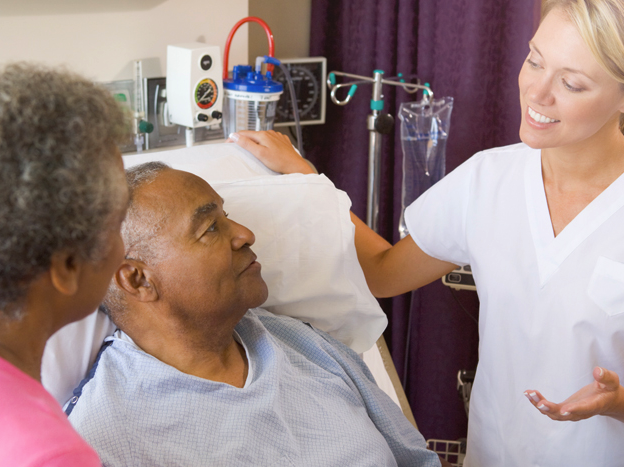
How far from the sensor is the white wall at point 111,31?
1.50 meters

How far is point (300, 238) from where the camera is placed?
1.45 metres

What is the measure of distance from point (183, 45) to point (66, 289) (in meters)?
1.21

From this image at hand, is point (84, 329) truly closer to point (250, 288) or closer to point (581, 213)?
point (250, 288)

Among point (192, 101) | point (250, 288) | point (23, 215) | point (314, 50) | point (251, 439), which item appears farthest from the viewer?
point (314, 50)

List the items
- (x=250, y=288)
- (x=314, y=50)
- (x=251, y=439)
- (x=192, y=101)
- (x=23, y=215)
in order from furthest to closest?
(x=314, y=50), (x=192, y=101), (x=250, y=288), (x=251, y=439), (x=23, y=215)

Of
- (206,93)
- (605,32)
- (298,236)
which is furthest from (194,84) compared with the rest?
(605,32)

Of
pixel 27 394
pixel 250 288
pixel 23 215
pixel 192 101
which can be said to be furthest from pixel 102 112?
pixel 192 101

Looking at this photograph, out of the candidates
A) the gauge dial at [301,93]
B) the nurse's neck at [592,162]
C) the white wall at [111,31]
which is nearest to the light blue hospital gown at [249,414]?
the nurse's neck at [592,162]

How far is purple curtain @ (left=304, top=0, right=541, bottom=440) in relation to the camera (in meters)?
1.95

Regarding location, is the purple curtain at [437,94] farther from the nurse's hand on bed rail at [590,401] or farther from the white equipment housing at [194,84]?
the nurse's hand on bed rail at [590,401]

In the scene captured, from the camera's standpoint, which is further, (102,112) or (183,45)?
(183,45)

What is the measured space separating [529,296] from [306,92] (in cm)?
120

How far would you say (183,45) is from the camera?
5.44 feet

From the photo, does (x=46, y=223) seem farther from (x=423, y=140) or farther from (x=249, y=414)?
(x=423, y=140)
